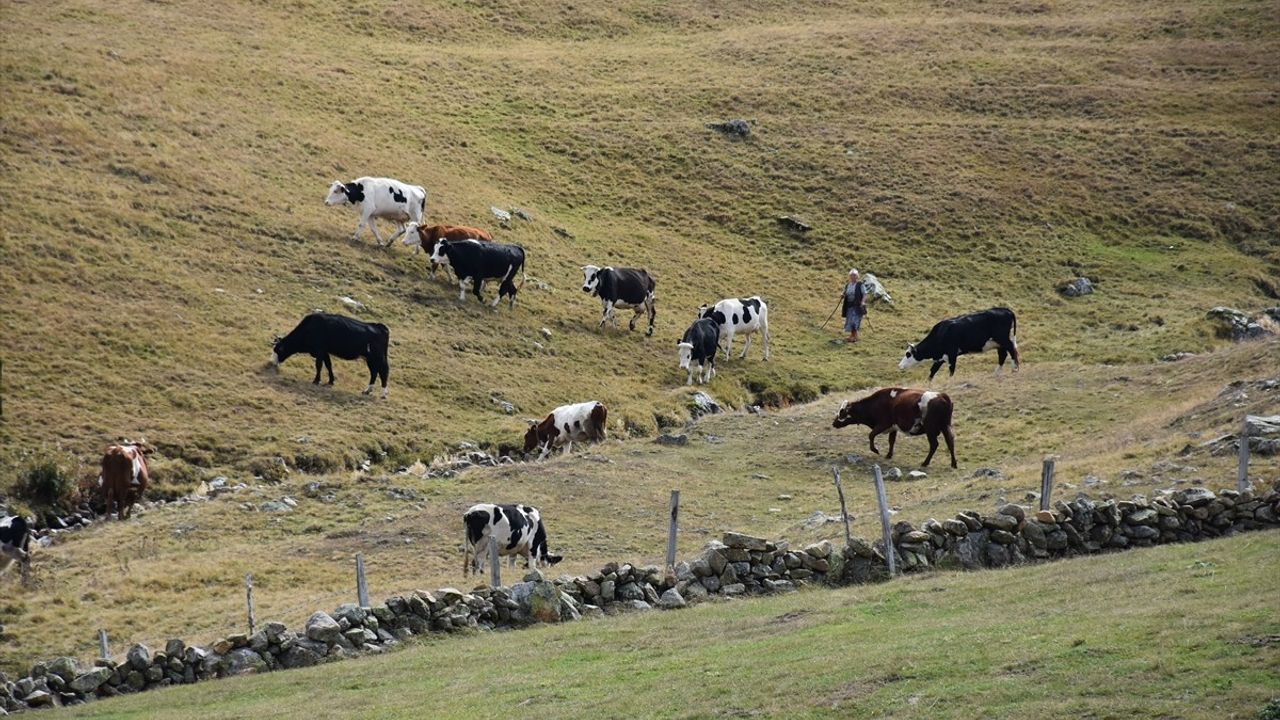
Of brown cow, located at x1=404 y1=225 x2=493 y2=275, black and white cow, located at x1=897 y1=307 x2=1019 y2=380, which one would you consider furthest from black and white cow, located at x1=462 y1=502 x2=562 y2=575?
brown cow, located at x1=404 y1=225 x2=493 y2=275

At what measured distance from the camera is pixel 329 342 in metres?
36.2

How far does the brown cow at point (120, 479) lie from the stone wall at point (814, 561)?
10.5m

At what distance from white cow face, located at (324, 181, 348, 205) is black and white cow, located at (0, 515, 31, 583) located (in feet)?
72.4

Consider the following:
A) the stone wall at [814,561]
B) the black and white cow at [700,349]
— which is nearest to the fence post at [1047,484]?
the stone wall at [814,561]

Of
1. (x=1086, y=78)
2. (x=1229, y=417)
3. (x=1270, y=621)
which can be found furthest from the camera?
(x=1086, y=78)

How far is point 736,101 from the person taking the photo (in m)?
68.7

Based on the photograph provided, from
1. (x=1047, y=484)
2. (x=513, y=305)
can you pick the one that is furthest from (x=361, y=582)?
(x=513, y=305)

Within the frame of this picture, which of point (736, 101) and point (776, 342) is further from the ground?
point (736, 101)

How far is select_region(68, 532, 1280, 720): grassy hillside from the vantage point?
491 inches

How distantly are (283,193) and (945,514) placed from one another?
29.3 meters

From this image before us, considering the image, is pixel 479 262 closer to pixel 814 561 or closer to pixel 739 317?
pixel 739 317

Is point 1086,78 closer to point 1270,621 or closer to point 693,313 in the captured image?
point 693,313

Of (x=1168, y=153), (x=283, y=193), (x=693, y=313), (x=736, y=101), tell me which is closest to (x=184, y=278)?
(x=283, y=193)

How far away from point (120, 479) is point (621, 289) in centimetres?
1824
